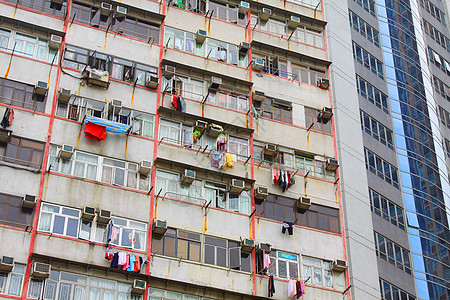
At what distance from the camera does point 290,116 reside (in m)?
34.4

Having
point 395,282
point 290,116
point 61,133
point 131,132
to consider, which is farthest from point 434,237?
point 61,133

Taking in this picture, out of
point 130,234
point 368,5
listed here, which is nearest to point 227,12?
point 368,5

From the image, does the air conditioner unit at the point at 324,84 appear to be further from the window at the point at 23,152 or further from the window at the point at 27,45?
the window at the point at 23,152

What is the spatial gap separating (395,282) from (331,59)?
11508 millimetres

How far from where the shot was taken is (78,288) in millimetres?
26359

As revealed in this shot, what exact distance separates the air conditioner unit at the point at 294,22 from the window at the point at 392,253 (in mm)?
11158

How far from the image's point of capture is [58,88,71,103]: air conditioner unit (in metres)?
29.8

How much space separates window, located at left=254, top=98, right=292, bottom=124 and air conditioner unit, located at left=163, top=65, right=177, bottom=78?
13.6 feet

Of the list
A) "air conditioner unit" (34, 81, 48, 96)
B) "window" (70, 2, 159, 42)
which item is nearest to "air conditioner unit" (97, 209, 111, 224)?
"air conditioner unit" (34, 81, 48, 96)

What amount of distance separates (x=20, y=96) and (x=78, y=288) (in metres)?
8.20

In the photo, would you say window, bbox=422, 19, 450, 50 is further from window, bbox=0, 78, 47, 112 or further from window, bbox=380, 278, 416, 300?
window, bbox=0, 78, 47, 112

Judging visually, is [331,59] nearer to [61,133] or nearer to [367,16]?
[367,16]

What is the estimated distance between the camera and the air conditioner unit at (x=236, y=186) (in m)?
30.7

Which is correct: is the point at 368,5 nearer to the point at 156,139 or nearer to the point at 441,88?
the point at 441,88
